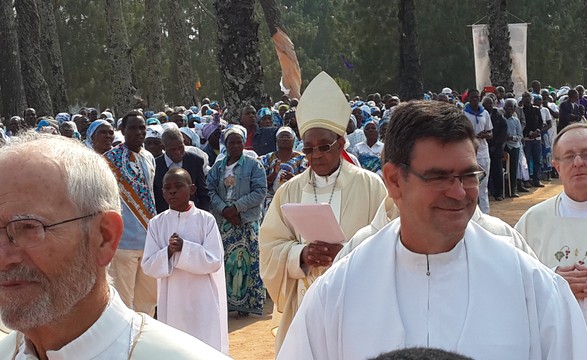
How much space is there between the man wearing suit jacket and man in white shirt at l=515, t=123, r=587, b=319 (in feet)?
15.9

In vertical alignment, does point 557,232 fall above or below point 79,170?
below

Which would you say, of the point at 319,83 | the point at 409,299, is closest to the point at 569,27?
the point at 319,83

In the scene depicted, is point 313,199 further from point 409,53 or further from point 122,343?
point 409,53

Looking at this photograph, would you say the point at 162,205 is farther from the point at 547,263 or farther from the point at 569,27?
the point at 569,27

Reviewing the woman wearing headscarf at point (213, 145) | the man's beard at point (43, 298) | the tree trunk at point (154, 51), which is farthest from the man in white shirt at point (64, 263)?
the tree trunk at point (154, 51)

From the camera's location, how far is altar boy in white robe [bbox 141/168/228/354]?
7398 millimetres

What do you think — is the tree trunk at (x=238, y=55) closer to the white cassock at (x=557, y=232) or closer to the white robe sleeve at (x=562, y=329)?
the white cassock at (x=557, y=232)

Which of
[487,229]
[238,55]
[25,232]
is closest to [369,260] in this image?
[487,229]

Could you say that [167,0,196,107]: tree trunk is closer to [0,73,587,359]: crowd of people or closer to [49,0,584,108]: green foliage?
[49,0,584,108]: green foliage

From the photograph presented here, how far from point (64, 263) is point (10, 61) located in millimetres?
22042

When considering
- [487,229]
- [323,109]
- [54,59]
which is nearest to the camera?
[487,229]

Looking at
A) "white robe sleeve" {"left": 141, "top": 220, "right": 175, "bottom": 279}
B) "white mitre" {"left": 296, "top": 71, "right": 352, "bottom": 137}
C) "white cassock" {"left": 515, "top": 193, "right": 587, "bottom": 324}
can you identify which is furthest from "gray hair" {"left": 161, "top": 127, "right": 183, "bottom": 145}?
"white cassock" {"left": 515, "top": 193, "right": 587, "bottom": 324}

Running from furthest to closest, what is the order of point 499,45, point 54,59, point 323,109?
point 54,59 → point 499,45 → point 323,109

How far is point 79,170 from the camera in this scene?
2.73m
